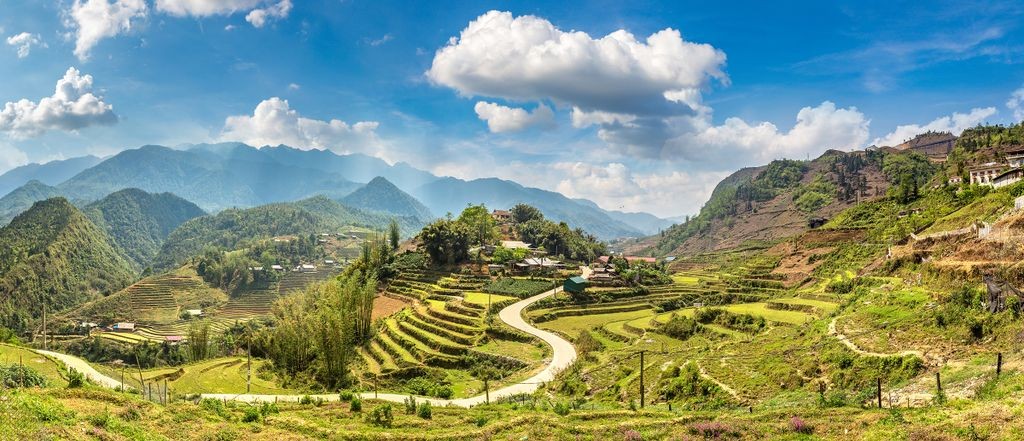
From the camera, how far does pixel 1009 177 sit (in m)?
46.8

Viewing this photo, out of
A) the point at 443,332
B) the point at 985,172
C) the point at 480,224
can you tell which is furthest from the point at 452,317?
the point at 985,172

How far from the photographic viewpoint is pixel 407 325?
1827 inches

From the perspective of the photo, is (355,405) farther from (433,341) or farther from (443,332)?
(443,332)

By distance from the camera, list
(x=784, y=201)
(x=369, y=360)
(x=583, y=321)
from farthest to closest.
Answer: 1. (x=784, y=201)
2. (x=583, y=321)
3. (x=369, y=360)

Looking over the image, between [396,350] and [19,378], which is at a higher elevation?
[19,378]

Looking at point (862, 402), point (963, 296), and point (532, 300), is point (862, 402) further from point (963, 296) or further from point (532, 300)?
point (532, 300)

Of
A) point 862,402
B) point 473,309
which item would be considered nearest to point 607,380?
point 862,402

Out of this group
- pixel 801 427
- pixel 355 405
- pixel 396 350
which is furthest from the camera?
pixel 396 350

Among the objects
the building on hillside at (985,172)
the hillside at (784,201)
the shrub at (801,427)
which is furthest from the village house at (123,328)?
the building on hillside at (985,172)

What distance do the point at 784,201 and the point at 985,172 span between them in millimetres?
97829

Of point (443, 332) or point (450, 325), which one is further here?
point (450, 325)

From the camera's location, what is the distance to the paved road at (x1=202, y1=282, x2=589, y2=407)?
988 inches

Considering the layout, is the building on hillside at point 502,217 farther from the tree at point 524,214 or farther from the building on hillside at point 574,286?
the building on hillside at point 574,286

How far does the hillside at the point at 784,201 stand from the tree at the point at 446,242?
66.3 m
